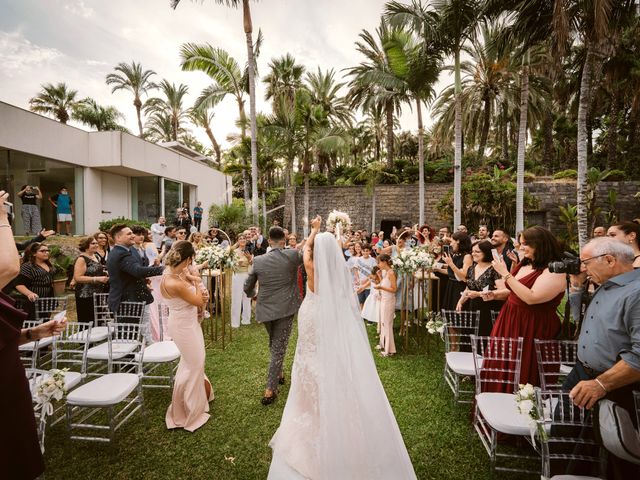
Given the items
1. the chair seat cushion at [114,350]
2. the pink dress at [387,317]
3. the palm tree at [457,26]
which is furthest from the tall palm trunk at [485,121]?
the chair seat cushion at [114,350]

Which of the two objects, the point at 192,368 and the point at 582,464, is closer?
the point at 582,464

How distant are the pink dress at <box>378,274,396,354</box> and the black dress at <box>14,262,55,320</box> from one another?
18.4 ft

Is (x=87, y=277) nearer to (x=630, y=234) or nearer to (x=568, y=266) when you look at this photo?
(x=568, y=266)

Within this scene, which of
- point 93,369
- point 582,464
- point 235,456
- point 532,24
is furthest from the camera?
point 532,24

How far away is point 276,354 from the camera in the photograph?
4.08 meters

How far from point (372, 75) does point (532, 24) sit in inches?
288

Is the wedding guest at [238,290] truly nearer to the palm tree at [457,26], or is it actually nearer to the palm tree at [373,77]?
the palm tree at [457,26]

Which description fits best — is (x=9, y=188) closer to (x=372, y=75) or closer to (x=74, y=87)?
(x=372, y=75)

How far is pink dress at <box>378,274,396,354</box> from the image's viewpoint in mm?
5461

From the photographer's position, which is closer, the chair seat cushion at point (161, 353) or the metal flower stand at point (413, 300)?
the chair seat cushion at point (161, 353)

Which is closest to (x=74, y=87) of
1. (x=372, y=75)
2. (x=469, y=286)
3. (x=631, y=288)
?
(x=372, y=75)

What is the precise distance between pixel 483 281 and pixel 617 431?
276cm

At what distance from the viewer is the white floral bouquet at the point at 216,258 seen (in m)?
5.88

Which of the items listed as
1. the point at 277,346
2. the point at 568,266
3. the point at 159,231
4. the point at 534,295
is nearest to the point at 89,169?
the point at 159,231
